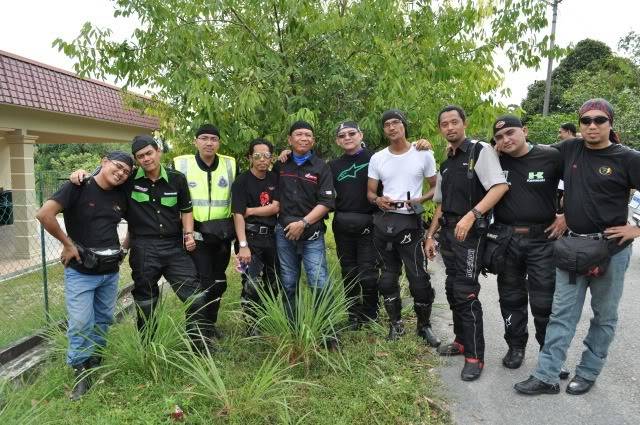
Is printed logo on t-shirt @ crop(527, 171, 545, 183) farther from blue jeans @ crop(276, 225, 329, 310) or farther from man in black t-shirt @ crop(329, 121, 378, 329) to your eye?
blue jeans @ crop(276, 225, 329, 310)

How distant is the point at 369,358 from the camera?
393cm

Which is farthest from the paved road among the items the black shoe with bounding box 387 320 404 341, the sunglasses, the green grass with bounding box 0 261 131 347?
the green grass with bounding box 0 261 131 347

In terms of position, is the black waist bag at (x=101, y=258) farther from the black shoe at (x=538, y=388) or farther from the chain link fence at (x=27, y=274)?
the black shoe at (x=538, y=388)

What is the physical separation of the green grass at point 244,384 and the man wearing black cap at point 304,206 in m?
0.49

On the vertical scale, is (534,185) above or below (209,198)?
above

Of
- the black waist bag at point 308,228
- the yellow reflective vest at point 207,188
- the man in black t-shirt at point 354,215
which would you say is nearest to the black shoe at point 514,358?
the man in black t-shirt at point 354,215

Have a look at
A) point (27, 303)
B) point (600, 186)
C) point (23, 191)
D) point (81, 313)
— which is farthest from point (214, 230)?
point (23, 191)

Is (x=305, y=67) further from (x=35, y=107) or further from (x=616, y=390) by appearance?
(x=35, y=107)

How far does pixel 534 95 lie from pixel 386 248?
30449 mm

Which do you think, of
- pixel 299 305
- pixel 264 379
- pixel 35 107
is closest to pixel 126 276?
pixel 35 107

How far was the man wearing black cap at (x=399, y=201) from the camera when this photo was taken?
13.3ft

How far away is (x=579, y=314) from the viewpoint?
334 centimetres

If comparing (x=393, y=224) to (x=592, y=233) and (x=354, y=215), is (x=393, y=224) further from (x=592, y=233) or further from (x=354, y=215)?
(x=592, y=233)

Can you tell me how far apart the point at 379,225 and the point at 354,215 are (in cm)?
27
